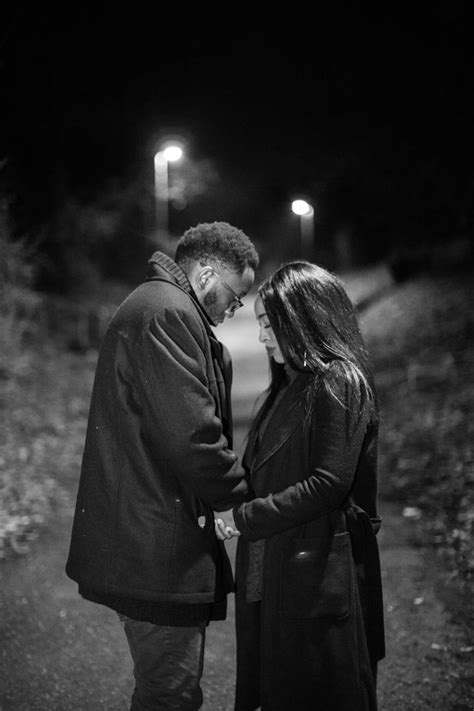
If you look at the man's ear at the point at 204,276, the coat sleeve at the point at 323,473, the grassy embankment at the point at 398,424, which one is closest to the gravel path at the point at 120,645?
the grassy embankment at the point at 398,424

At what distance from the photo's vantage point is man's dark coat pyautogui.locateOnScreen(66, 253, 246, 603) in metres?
2.36

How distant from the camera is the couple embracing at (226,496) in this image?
240 centimetres

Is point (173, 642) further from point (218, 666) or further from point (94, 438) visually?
point (218, 666)

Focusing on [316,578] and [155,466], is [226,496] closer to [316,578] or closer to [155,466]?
[155,466]

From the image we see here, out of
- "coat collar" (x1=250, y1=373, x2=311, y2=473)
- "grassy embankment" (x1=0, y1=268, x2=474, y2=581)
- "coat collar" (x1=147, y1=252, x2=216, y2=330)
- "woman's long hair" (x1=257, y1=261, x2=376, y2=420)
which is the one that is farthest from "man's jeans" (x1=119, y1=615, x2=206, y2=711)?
"grassy embankment" (x1=0, y1=268, x2=474, y2=581)

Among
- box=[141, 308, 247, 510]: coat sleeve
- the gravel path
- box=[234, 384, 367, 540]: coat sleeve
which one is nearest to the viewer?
box=[141, 308, 247, 510]: coat sleeve

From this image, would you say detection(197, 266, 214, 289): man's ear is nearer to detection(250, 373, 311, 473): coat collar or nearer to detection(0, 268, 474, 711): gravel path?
detection(250, 373, 311, 473): coat collar

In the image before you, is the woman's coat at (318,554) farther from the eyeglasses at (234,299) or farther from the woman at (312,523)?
the eyeglasses at (234,299)

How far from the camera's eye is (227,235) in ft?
8.87

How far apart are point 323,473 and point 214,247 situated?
0.99m

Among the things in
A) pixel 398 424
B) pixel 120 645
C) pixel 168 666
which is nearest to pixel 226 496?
pixel 168 666

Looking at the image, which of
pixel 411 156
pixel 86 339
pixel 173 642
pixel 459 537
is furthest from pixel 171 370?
pixel 411 156

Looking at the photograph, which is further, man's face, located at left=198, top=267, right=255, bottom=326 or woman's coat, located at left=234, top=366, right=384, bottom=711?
man's face, located at left=198, top=267, right=255, bottom=326

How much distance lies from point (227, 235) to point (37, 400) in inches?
388
